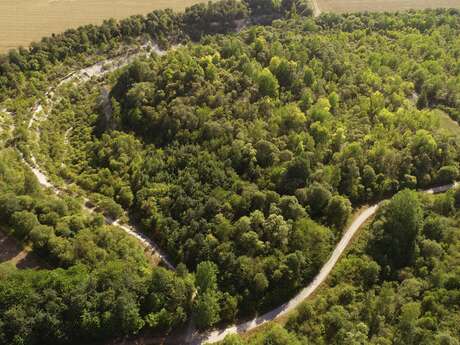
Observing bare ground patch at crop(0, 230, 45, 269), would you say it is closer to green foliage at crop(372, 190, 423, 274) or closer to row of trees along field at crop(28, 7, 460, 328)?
row of trees along field at crop(28, 7, 460, 328)

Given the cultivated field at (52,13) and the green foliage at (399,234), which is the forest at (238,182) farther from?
the cultivated field at (52,13)

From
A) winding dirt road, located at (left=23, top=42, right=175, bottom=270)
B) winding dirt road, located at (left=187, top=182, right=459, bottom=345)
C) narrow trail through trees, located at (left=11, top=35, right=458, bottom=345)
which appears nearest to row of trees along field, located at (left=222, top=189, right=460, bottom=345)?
winding dirt road, located at (left=187, top=182, right=459, bottom=345)

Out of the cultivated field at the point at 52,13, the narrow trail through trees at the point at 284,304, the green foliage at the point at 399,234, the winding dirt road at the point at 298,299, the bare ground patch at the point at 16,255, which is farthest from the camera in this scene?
the cultivated field at the point at 52,13

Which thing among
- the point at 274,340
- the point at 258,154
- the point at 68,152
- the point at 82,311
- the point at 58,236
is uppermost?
the point at 68,152

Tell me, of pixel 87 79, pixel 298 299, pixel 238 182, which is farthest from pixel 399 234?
pixel 87 79

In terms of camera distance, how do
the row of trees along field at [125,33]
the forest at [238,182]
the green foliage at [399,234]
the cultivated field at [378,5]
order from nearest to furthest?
the forest at [238,182]
the green foliage at [399,234]
the row of trees along field at [125,33]
the cultivated field at [378,5]

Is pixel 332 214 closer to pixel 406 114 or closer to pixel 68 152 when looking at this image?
pixel 406 114

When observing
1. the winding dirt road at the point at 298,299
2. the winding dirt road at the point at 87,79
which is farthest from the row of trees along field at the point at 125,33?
the winding dirt road at the point at 298,299

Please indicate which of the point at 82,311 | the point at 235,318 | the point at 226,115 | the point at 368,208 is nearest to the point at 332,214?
the point at 368,208
